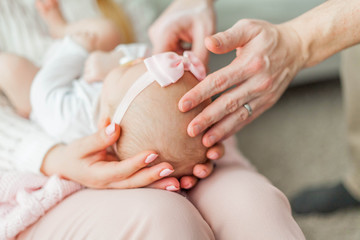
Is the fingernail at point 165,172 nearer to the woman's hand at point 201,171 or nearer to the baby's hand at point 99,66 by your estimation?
the woman's hand at point 201,171

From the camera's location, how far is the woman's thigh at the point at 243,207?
0.63m

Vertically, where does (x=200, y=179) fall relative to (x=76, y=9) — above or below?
below

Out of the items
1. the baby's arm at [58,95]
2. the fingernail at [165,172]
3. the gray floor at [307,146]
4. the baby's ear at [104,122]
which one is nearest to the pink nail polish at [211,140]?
the fingernail at [165,172]

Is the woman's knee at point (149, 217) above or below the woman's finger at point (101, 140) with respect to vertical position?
below

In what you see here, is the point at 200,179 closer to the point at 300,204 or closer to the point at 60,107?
the point at 60,107

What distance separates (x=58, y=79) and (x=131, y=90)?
332 millimetres

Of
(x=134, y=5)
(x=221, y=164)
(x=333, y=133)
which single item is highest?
(x=134, y=5)

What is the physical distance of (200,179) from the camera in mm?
788

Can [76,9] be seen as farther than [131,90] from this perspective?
Yes

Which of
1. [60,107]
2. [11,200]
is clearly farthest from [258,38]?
[11,200]

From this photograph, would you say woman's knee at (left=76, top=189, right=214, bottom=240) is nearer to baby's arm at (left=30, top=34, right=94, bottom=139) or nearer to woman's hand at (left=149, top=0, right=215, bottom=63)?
baby's arm at (left=30, top=34, right=94, bottom=139)

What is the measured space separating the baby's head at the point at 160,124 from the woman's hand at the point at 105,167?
0.02m

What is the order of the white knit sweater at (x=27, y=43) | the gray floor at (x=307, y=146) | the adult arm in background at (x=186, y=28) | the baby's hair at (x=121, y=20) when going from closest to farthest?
the white knit sweater at (x=27, y=43) → the adult arm in background at (x=186, y=28) → the gray floor at (x=307, y=146) → the baby's hair at (x=121, y=20)

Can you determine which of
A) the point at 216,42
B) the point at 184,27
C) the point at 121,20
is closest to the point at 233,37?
the point at 216,42
